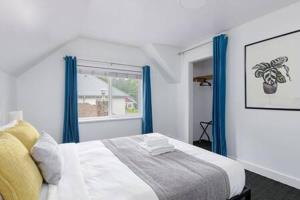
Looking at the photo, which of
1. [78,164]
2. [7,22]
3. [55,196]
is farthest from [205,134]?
[7,22]

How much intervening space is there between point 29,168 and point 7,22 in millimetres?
1221

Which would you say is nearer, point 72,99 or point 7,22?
point 7,22

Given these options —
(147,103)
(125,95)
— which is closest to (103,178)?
(147,103)

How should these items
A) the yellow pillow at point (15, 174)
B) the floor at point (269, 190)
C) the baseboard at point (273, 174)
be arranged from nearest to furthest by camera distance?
the yellow pillow at point (15, 174) → the floor at point (269, 190) → the baseboard at point (273, 174)

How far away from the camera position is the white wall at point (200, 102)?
4607 mm

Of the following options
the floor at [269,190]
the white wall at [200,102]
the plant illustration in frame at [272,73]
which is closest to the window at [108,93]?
the white wall at [200,102]

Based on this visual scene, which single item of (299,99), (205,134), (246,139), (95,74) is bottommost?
(205,134)

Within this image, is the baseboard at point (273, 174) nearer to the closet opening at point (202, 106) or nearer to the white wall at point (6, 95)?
the closet opening at point (202, 106)

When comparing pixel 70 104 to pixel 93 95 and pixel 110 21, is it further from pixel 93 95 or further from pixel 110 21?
pixel 110 21

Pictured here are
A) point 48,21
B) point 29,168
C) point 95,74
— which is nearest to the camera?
point 29,168

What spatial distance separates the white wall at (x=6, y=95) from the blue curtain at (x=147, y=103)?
244 cm

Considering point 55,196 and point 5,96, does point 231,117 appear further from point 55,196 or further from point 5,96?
point 5,96

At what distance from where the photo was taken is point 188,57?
3.94 metres

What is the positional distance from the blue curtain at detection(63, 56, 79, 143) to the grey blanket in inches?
66.3
